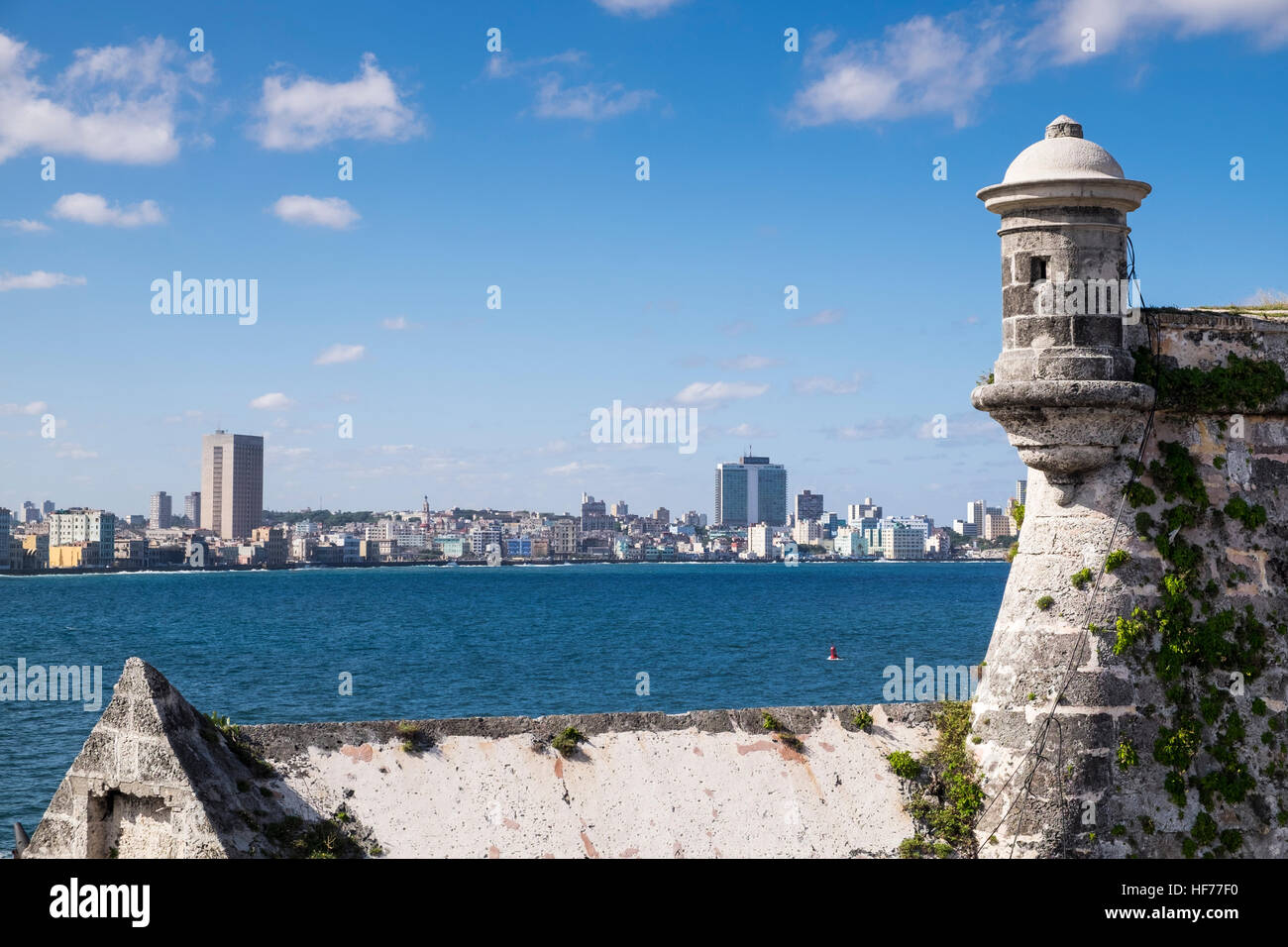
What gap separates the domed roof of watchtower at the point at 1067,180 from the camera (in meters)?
10.5

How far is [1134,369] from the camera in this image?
10672 millimetres

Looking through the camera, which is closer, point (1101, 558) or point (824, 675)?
point (1101, 558)

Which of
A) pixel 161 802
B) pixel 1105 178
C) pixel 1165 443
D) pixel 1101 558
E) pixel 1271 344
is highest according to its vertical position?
pixel 1105 178

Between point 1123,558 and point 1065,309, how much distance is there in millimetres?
2166

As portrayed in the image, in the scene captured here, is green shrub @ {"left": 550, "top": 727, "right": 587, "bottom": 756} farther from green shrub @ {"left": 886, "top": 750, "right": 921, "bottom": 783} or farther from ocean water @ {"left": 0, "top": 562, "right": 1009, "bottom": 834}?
ocean water @ {"left": 0, "top": 562, "right": 1009, "bottom": 834}

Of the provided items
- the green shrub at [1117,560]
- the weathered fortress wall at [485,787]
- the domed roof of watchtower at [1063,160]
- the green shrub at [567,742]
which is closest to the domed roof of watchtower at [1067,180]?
the domed roof of watchtower at [1063,160]

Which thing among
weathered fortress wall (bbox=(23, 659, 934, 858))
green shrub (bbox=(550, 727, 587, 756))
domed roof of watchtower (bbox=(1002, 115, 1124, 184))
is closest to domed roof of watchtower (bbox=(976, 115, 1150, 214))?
domed roof of watchtower (bbox=(1002, 115, 1124, 184))

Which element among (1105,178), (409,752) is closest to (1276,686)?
(1105,178)

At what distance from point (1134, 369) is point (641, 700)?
47723mm

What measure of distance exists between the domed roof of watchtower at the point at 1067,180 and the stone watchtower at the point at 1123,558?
0.02 meters

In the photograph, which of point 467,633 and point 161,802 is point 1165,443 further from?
point 467,633

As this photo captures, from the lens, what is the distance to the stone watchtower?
404 inches

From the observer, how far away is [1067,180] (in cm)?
1051
